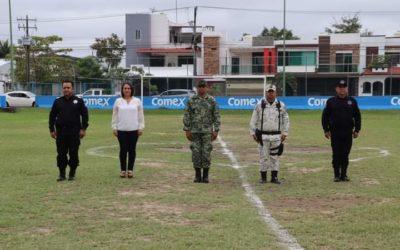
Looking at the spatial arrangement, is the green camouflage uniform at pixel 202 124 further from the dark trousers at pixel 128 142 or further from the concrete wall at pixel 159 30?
the concrete wall at pixel 159 30

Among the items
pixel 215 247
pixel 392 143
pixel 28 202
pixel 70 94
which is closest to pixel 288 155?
pixel 392 143

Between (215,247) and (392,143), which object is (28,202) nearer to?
(215,247)

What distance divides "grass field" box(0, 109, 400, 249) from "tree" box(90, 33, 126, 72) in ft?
185

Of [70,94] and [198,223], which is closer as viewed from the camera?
[198,223]

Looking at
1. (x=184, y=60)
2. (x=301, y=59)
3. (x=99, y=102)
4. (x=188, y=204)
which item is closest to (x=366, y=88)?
(x=301, y=59)

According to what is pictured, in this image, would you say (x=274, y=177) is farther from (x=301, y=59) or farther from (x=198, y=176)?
(x=301, y=59)

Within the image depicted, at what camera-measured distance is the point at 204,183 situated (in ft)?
35.1

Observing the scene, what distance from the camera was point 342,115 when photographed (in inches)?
429

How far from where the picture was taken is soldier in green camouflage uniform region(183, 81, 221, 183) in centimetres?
1071

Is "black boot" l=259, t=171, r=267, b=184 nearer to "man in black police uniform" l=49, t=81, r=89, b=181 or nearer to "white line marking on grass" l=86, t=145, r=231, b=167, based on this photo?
"white line marking on grass" l=86, t=145, r=231, b=167

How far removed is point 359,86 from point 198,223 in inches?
2095

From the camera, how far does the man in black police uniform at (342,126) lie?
1088 cm

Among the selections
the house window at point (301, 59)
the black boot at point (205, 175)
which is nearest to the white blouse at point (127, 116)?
the black boot at point (205, 175)

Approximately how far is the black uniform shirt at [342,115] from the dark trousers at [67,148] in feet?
14.8
